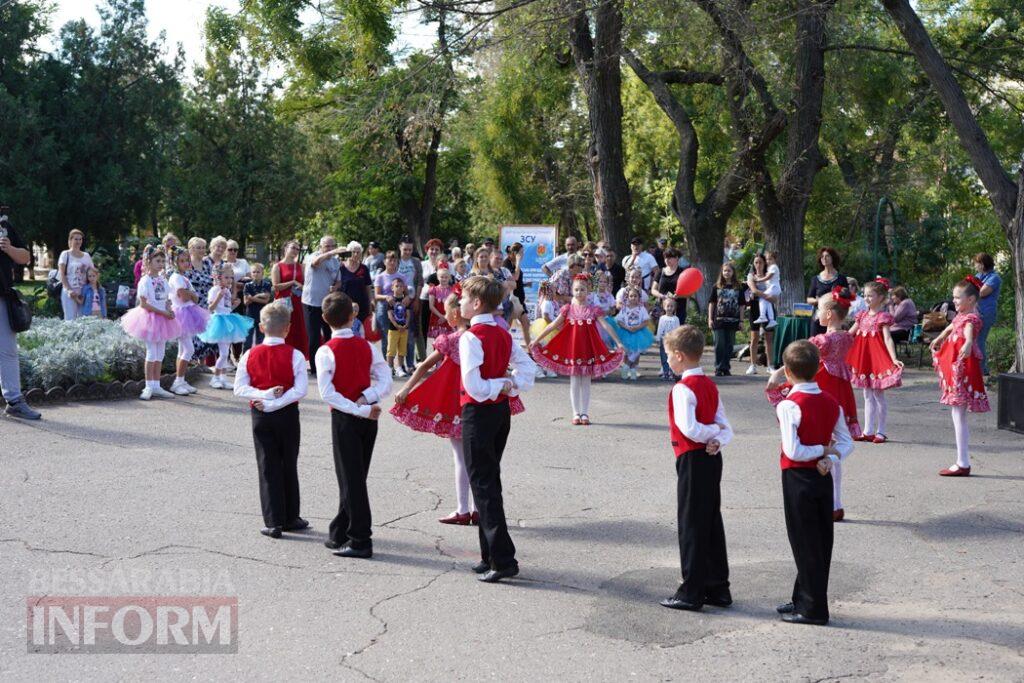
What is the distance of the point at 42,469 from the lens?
9242mm

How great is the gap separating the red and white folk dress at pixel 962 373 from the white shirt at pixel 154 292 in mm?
8768

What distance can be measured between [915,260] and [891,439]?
15.4 m

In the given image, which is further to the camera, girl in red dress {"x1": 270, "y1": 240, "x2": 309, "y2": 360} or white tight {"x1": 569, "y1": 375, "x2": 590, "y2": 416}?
girl in red dress {"x1": 270, "y1": 240, "x2": 309, "y2": 360}

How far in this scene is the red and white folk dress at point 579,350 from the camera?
12.6 metres

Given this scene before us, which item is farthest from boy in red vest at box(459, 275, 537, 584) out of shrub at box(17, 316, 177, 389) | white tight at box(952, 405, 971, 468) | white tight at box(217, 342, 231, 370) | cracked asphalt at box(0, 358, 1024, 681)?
white tight at box(217, 342, 231, 370)

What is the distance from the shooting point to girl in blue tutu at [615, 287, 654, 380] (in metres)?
15.8

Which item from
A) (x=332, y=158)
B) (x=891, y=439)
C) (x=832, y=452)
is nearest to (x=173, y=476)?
(x=832, y=452)

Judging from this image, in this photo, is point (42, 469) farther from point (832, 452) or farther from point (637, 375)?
point (637, 375)

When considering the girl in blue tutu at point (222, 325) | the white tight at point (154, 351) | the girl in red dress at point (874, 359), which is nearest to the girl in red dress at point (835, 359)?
the girl in red dress at point (874, 359)

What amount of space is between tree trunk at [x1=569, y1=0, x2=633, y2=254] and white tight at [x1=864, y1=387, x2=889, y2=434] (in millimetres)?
8864

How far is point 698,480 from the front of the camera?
237 inches

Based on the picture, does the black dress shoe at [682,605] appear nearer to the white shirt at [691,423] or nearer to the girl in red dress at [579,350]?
the white shirt at [691,423]

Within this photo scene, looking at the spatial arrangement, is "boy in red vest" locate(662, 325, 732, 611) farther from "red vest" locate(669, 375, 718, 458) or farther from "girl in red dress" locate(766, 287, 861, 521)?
"girl in red dress" locate(766, 287, 861, 521)

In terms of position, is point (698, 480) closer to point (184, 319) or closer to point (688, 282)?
point (184, 319)
